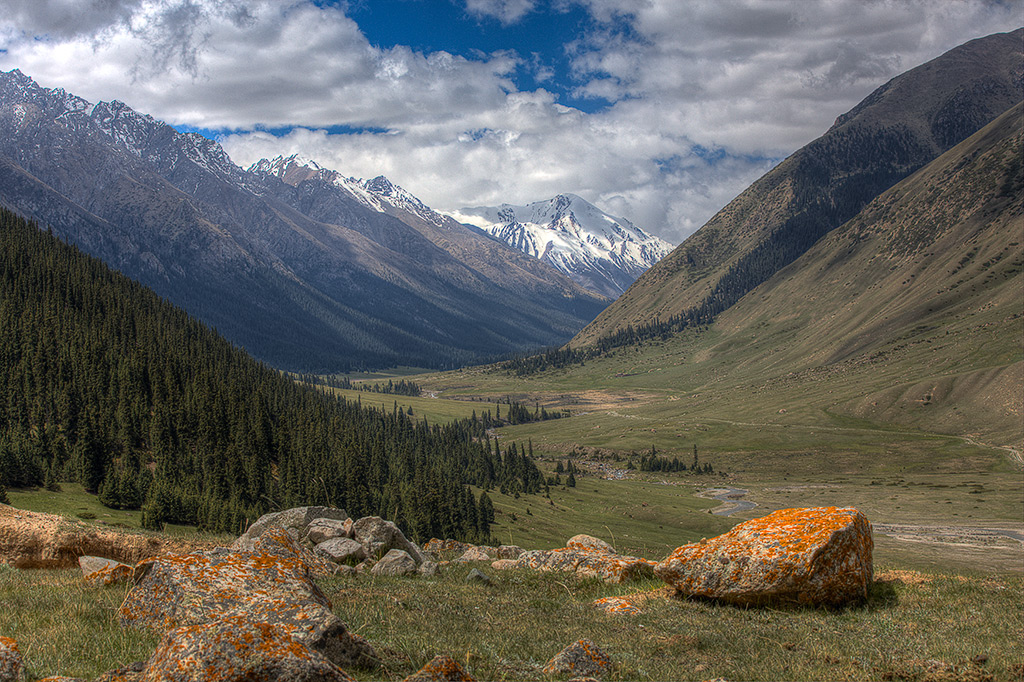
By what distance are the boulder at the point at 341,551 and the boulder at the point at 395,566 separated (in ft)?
6.09

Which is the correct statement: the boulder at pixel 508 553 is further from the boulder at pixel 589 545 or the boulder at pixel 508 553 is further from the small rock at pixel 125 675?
the small rock at pixel 125 675

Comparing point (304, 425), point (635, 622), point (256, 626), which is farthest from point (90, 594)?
point (304, 425)

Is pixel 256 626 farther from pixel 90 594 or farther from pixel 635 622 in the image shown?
pixel 635 622

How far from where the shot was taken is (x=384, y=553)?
27703mm

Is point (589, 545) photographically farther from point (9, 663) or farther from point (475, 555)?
point (9, 663)

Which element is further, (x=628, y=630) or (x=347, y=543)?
(x=347, y=543)

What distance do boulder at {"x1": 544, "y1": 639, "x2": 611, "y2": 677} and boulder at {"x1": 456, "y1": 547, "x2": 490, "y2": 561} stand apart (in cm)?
1886

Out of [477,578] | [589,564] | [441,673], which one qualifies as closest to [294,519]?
[477,578]

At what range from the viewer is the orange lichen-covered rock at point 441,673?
1058 centimetres

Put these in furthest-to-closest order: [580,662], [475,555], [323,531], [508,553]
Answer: [508,553] < [475,555] < [323,531] < [580,662]

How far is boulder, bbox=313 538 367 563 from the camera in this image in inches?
1040

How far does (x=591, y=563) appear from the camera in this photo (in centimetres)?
2502

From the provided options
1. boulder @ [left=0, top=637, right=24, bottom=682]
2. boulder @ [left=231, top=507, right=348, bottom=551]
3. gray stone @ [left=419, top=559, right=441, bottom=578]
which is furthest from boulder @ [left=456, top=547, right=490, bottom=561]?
boulder @ [left=0, top=637, right=24, bottom=682]

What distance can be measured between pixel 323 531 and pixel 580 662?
66.7 feet
